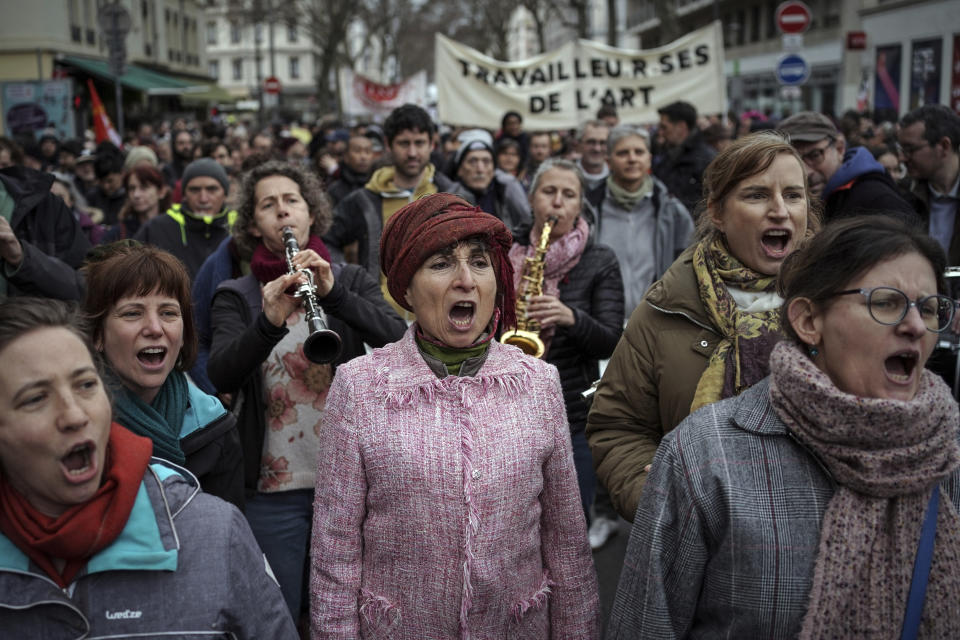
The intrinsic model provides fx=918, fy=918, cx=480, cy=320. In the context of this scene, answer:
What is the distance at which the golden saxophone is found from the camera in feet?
13.1

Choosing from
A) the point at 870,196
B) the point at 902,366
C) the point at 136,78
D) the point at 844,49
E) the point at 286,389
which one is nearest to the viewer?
the point at 902,366

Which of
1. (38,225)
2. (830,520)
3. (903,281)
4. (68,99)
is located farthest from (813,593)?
(68,99)

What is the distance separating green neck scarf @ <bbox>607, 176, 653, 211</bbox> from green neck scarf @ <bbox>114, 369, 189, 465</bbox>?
138 inches

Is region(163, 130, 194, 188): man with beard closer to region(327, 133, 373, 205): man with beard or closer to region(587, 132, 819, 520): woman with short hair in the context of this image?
region(327, 133, 373, 205): man with beard

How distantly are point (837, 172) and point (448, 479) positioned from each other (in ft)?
11.7

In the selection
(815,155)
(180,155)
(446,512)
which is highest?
(180,155)

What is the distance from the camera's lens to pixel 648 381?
274cm

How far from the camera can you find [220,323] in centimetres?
362

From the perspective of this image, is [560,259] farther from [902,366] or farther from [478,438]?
[902,366]

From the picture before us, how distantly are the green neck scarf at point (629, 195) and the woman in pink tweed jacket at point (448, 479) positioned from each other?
3.30 metres

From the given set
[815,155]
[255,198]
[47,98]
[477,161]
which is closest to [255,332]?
[255,198]

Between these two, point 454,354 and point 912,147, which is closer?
point 454,354

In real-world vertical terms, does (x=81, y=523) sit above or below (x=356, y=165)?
below

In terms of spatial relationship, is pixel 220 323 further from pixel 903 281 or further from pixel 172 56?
pixel 172 56
